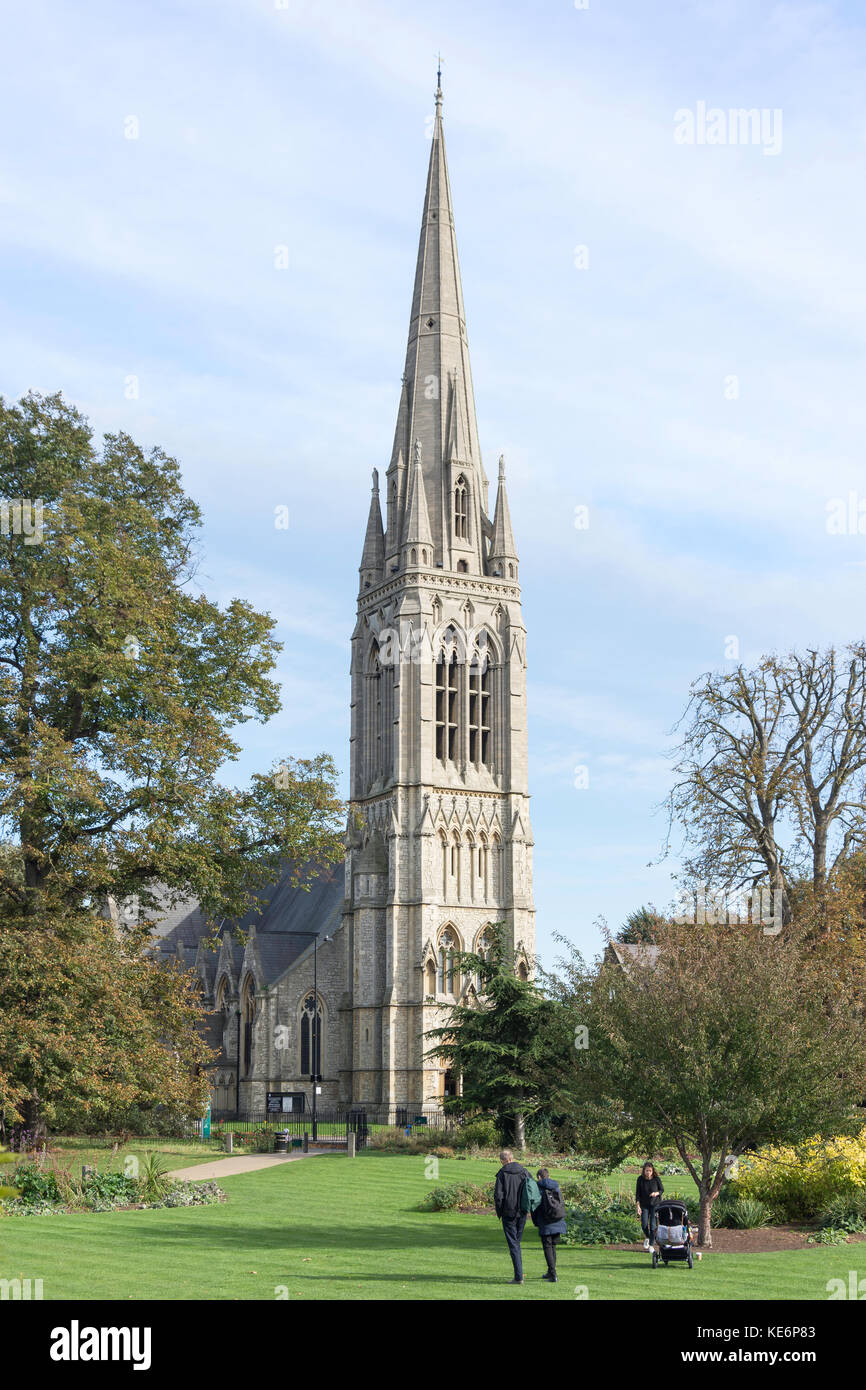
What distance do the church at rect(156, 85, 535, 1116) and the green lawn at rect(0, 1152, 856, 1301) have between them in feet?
131

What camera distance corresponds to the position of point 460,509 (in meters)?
73.1

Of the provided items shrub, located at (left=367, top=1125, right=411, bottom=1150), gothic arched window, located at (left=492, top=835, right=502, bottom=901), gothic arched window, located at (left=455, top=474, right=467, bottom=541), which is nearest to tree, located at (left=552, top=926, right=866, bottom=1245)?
shrub, located at (left=367, top=1125, right=411, bottom=1150)

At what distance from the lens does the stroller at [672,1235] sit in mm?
17406

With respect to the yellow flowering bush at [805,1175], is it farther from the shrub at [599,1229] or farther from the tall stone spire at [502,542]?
the tall stone spire at [502,542]

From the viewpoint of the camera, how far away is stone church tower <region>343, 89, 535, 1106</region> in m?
65.8

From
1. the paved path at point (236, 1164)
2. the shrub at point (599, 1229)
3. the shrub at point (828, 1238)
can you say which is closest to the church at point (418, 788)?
the paved path at point (236, 1164)

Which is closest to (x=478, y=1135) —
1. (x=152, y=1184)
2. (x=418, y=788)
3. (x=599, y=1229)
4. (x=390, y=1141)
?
(x=390, y=1141)

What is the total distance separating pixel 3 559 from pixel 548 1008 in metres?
18.0

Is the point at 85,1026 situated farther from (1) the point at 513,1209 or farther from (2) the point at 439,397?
(2) the point at 439,397

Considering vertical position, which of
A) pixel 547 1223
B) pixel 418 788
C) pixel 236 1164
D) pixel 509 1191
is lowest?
pixel 236 1164

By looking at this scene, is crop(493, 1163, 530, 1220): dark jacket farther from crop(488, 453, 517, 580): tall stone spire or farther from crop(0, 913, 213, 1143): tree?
crop(488, 453, 517, 580): tall stone spire

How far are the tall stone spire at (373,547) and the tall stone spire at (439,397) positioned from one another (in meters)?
1.21

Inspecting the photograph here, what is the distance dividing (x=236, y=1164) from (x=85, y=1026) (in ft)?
27.3
